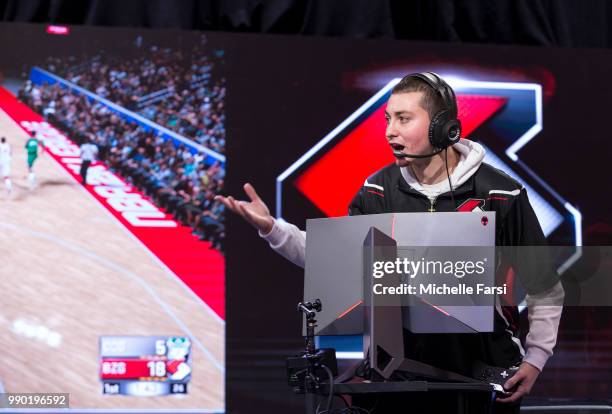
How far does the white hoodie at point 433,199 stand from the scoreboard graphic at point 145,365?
6.72ft

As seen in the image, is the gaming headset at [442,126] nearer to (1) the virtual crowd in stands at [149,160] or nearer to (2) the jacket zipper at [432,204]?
(2) the jacket zipper at [432,204]

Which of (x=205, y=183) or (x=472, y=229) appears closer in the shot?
(x=472, y=229)

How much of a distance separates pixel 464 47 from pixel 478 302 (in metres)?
2.81

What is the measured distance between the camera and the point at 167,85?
4305 millimetres

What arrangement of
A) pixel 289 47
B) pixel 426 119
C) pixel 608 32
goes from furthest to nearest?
pixel 608 32
pixel 289 47
pixel 426 119

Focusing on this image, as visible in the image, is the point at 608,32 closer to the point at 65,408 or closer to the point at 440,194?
the point at 440,194

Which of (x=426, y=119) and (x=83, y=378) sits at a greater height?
(x=426, y=119)

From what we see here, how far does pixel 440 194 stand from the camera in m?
2.25

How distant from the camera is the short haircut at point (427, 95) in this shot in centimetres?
Answer: 225

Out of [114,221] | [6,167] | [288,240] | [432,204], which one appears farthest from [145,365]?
[432,204]

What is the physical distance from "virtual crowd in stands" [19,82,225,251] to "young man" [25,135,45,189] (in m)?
0.12

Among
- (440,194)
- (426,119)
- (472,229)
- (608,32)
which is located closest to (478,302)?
(472,229)

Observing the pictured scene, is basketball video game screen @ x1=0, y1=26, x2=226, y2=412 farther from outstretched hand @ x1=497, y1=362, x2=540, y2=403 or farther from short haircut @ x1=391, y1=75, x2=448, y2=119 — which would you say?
outstretched hand @ x1=497, y1=362, x2=540, y2=403

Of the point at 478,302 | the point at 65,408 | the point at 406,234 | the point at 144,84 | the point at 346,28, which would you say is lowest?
the point at 65,408
